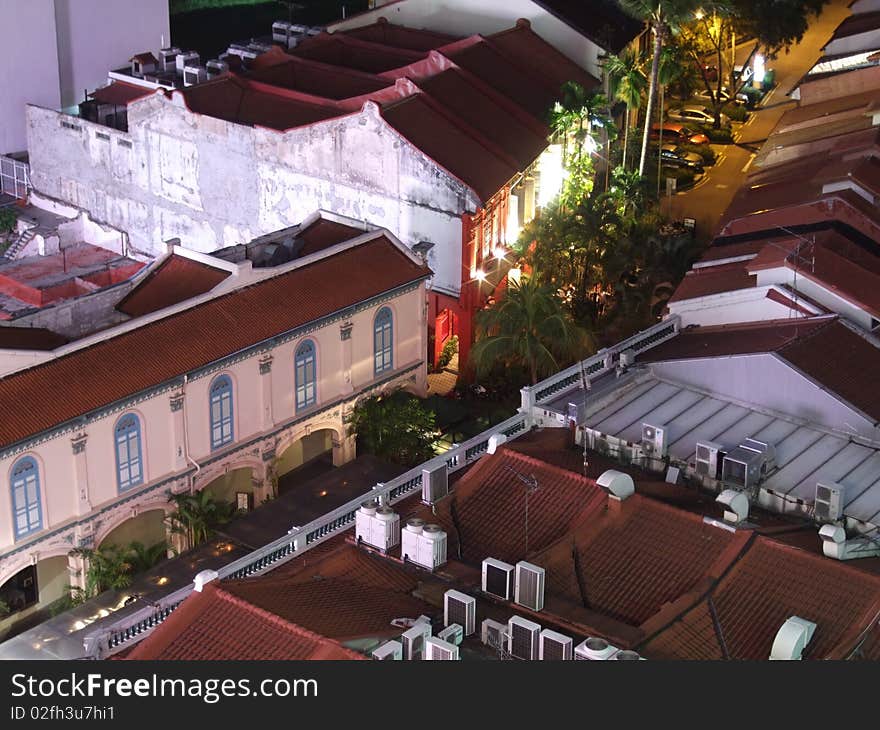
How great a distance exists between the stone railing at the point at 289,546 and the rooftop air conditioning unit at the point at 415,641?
19.2ft

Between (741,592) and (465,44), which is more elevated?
(465,44)

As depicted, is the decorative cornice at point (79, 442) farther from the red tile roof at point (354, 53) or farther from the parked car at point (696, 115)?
the parked car at point (696, 115)

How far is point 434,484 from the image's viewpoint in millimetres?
42781

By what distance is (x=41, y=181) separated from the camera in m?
81.1

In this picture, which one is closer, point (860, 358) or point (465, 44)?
point (860, 358)

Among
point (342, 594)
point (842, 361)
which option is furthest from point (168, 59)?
point (342, 594)

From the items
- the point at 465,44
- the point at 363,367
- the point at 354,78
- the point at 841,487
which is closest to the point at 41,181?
the point at 354,78

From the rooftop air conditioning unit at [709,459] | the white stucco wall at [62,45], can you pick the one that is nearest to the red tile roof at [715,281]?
the rooftop air conditioning unit at [709,459]

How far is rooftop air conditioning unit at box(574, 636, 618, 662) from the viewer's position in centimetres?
3335

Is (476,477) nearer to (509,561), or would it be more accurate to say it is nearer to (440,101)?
(509,561)

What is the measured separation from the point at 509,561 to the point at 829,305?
665 inches

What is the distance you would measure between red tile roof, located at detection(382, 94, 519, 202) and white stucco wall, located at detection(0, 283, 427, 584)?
7349 millimetres

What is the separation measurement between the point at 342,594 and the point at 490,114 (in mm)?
36916

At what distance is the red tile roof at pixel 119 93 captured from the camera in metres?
80.9
